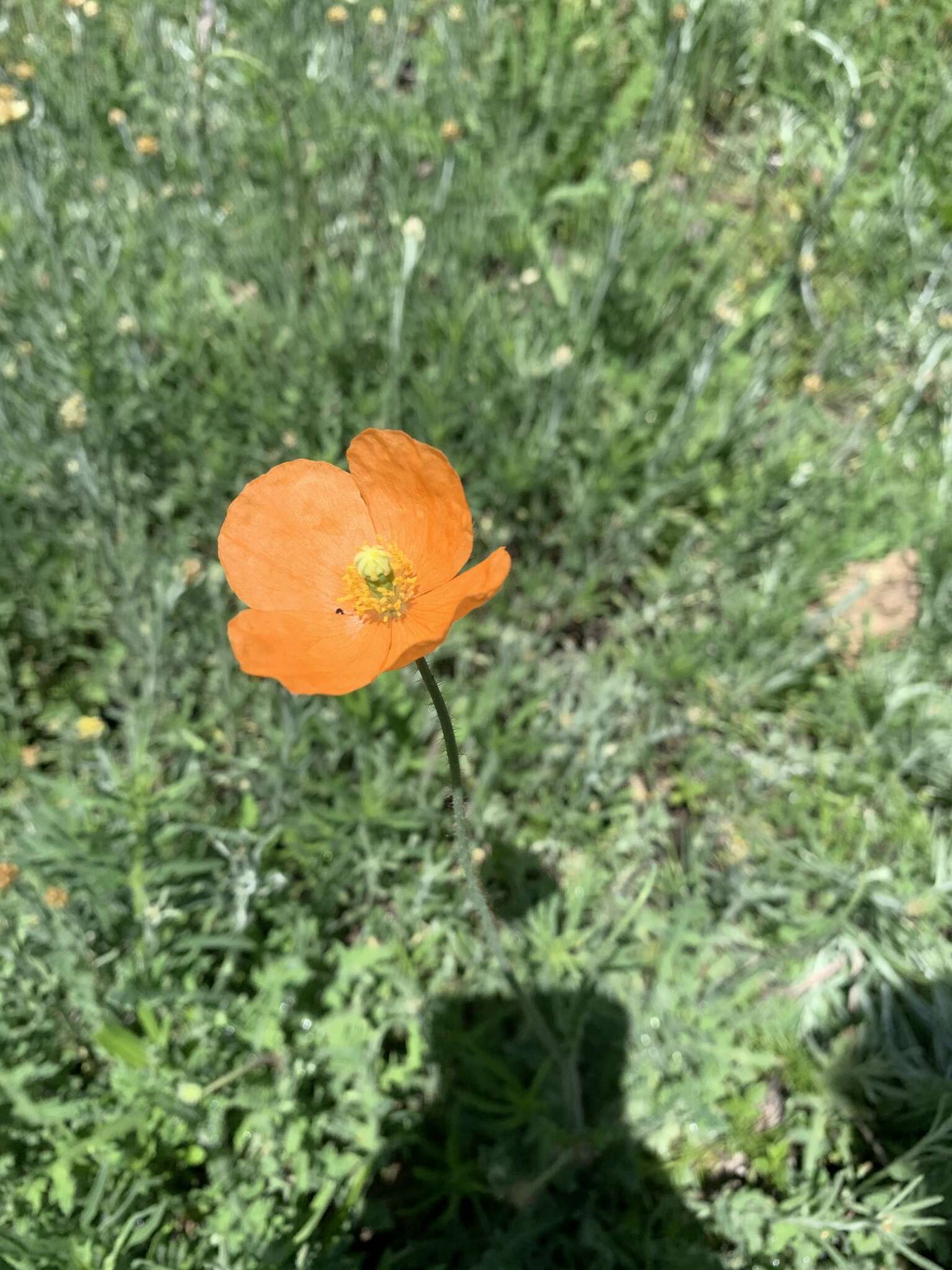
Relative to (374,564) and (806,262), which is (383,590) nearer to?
(374,564)

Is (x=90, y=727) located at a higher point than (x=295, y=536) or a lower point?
lower

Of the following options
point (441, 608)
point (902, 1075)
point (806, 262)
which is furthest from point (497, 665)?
point (806, 262)

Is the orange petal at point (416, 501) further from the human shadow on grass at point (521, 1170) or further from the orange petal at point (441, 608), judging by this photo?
the human shadow on grass at point (521, 1170)

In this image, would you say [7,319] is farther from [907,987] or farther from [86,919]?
[907,987]

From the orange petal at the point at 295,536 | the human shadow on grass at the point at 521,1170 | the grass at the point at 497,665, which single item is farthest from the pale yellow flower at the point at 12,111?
the human shadow on grass at the point at 521,1170

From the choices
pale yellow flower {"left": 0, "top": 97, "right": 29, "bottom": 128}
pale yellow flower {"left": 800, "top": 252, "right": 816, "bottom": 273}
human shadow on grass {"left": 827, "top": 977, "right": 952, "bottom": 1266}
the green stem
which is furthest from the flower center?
pale yellow flower {"left": 800, "top": 252, "right": 816, "bottom": 273}

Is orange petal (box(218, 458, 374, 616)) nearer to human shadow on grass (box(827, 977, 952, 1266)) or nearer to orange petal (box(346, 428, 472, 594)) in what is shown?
orange petal (box(346, 428, 472, 594))
